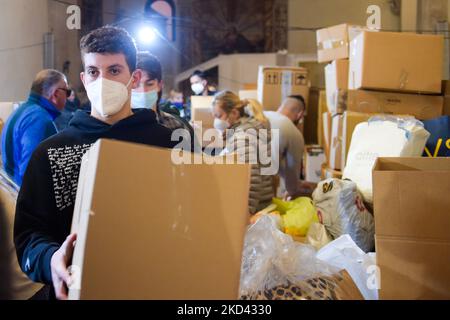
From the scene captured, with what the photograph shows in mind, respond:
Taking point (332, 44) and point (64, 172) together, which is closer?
point (64, 172)

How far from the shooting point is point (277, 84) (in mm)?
4383

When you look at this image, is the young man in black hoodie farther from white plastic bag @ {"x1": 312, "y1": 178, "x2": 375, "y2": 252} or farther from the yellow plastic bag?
the yellow plastic bag

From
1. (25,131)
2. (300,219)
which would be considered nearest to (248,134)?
(300,219)

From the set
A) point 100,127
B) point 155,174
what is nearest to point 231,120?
point 100,127

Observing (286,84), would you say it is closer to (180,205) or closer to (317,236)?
(317,236)

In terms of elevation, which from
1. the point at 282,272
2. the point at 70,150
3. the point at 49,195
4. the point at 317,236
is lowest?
the point at 317,236

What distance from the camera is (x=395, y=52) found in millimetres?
2473

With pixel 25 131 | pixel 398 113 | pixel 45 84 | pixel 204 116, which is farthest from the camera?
pixel 204 116

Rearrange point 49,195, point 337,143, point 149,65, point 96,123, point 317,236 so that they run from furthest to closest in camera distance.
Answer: point 337,143
point 149,65
point 317,236
point 96,123
point 49,195

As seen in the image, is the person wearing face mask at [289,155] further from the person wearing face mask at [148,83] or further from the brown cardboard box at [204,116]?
the person wearing face mask at [148,83]

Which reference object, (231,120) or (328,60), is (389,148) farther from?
(328,60)

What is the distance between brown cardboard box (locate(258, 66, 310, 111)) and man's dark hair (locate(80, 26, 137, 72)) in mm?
3227

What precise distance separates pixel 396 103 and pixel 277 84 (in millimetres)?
1936

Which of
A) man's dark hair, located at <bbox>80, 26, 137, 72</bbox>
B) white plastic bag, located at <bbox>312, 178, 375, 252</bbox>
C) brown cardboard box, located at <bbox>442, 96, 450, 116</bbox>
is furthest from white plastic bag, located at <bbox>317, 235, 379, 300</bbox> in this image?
brown cardboard box, located at <bbox>442, 96, 450, 116</bbox>
